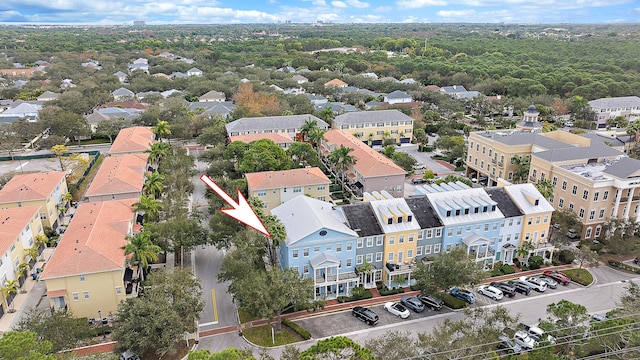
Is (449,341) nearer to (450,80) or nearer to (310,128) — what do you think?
(310,128)

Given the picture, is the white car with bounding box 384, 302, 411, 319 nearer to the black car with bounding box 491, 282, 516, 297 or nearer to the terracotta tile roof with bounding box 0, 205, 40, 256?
the black car with bounding box 491, 282, 516, 297

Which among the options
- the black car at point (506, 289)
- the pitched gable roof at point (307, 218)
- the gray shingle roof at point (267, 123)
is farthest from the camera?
the gray shingle roof at point (267, 123)

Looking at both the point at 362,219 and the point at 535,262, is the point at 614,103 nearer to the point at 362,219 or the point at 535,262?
the point at 535,262

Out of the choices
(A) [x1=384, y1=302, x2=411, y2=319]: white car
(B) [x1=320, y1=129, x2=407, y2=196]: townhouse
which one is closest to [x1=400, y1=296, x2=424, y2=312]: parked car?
(A) [x1=384, y1=302, x2=411, y2=319]: white car

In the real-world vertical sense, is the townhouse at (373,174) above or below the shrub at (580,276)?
above

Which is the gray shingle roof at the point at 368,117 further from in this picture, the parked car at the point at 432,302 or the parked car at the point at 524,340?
the parked car at the point at 524,340

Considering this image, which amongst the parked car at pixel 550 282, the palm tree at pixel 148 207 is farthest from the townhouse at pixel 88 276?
the parked car at pixel 550 282

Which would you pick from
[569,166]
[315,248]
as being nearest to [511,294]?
[315,248]
